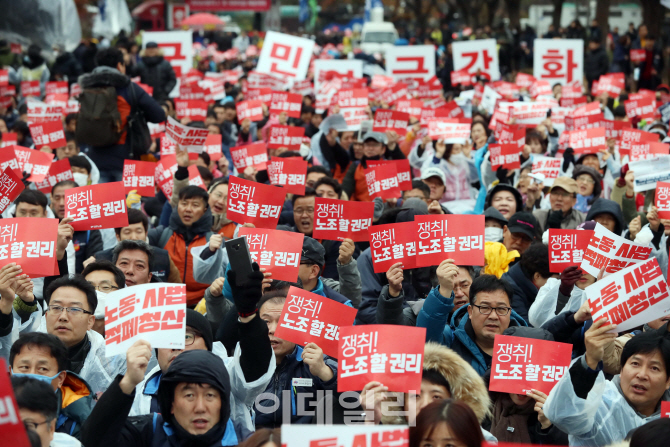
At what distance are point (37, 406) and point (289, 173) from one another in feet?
16.7

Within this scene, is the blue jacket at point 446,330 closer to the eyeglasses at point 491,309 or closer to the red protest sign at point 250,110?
the eyeglasses at point 491,309

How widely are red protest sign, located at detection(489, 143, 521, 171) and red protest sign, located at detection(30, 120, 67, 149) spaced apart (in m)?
4.79

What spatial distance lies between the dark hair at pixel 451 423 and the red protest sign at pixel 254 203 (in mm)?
3462

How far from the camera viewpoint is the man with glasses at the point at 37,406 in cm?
328

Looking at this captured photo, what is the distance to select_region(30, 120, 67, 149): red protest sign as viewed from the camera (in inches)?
397

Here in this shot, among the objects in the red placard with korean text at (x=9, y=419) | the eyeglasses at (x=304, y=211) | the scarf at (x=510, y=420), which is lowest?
the scarf at (x=510, y=420)

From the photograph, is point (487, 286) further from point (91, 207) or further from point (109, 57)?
point (109, 57)

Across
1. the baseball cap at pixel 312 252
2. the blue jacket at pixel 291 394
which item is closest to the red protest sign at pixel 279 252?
the baseball cap at pixel 312 252

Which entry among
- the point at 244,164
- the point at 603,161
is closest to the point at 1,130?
the point at 244,164

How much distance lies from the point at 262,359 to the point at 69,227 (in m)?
2.24

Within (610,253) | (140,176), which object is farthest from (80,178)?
(610,253)

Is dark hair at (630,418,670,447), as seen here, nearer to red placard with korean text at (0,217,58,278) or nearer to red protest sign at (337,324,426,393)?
red protest sign at (337,324,426,393)

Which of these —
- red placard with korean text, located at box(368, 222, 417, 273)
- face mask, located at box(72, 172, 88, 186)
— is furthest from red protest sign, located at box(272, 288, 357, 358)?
face mask, located at box(72, 172, 88, 186)

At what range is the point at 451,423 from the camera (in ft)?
10.6
